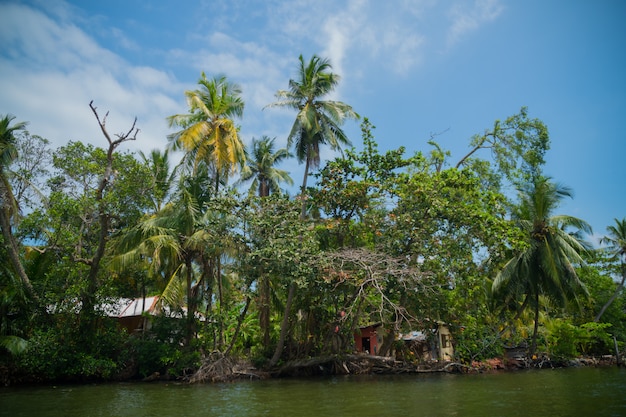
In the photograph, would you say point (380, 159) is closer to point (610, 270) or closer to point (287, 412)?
point (287, 412)

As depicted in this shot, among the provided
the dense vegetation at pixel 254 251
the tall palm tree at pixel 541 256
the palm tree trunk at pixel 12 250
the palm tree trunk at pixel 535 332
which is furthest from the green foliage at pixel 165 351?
the palm tree trunk at pixel 535 332

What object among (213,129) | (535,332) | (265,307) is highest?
(213,129)

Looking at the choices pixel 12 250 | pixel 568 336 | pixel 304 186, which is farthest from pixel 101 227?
pixel 568 336

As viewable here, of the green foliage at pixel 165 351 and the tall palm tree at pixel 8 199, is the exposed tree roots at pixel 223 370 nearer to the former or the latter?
the green foliage at pixel 165 351

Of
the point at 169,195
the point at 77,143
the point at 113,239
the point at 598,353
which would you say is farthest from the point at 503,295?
the point at 77,143

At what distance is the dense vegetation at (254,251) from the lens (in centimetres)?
1495

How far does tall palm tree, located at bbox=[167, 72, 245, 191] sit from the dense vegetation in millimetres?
73

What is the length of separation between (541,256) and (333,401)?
544 inches

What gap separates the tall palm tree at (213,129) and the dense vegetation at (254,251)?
73mm

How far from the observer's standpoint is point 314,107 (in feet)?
62.7

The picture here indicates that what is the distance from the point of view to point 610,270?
86.2 feet

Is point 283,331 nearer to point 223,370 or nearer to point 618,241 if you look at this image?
point 223,370

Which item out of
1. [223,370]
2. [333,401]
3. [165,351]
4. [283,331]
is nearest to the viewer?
[333,401]

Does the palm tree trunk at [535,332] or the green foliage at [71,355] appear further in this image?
the palm tree trunk at [535,332]
